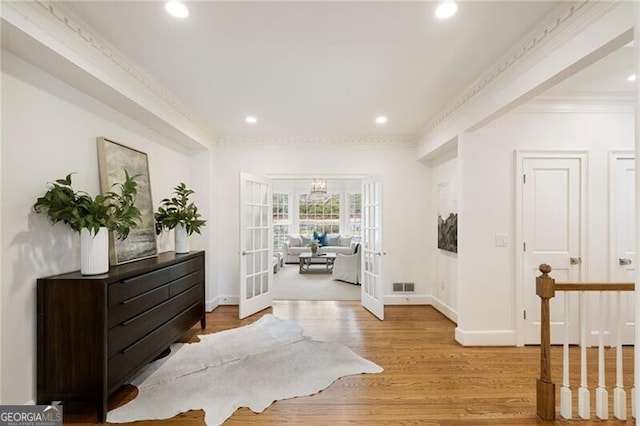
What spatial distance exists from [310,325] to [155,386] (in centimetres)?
190

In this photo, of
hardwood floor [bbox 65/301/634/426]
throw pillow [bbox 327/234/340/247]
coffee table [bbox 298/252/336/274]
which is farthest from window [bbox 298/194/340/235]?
hardwood floor [bbox 65/301/634/426]

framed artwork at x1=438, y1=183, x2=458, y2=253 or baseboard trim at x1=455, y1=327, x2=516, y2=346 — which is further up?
framed artwork at x1=438, y1=183, x2=458, y2=253

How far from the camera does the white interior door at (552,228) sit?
332cm

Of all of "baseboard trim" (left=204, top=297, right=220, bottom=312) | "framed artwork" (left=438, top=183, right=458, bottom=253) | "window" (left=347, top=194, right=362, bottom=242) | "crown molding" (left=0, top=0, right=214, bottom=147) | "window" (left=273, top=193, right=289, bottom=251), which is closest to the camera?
"crown molding" (left=0, top=0, right=214, bottom=147)

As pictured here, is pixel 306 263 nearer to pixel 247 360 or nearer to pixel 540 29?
pixel 247 360

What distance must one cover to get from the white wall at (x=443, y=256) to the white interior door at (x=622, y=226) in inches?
61.2

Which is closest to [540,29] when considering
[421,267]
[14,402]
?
[421,267]

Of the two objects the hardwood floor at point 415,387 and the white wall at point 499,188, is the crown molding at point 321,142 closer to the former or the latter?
the white wall at point 499,188

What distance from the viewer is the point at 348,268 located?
6621mm

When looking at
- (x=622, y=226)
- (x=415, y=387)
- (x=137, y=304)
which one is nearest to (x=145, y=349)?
(x=137, y=304)

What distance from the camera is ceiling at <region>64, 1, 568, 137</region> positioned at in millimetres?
1922

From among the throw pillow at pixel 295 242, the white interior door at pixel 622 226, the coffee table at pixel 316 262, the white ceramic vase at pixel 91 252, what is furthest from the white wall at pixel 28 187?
the throw pillow at pixel 295 242

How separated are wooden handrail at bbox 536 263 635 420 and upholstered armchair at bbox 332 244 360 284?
435 centimetres

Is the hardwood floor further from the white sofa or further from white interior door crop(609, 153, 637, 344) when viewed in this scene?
the white sofa
